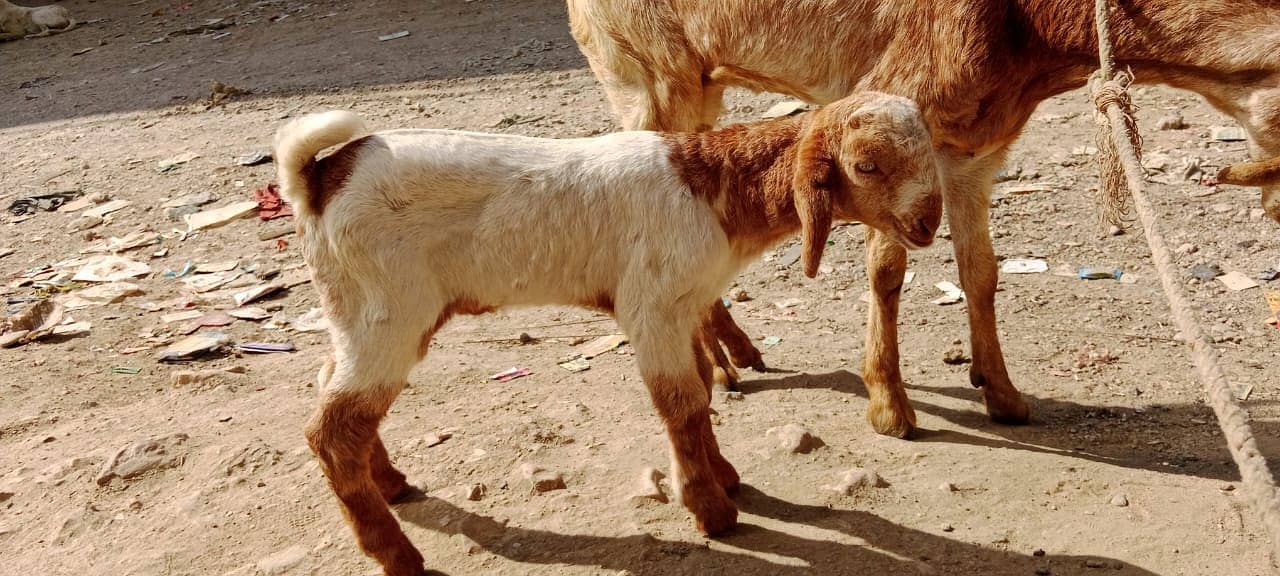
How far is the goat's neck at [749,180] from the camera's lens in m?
3.96

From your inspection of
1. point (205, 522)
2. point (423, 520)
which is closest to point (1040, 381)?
point (423, 520)

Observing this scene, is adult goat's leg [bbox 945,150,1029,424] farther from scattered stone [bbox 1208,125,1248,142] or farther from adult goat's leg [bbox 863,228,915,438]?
scattered stone [bbox 1208,125,1248,142]

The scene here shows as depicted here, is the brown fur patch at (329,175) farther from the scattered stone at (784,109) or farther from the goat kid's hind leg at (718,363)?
the scattered stone at (784,109)

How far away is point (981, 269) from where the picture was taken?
16.9 ft

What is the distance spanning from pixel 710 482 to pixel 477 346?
236cm

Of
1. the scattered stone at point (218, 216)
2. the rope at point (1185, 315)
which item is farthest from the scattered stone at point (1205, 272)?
the scattered stone at point (218, 216)

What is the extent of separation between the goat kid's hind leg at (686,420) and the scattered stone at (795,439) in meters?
→ 0.64

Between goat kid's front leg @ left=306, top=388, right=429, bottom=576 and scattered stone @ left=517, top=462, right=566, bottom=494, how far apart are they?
2.25 feet

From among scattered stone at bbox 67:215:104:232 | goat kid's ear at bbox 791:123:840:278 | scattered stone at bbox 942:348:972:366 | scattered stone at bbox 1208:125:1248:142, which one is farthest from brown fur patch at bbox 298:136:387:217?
scattered stone at bbox 1208:125:1248:142

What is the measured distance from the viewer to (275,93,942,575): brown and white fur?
149 inches

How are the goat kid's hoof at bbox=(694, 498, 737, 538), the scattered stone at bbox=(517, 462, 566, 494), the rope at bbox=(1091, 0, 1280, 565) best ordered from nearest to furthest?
the rope at bbox=(1091, 0, 1280, 565)
the goat kid's hoof at bbox=(694, 498, 737, 538)
the scattered stone at bbox=(517, 462, 566, 494)

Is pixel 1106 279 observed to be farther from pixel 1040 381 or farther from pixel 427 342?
pixel 427 342

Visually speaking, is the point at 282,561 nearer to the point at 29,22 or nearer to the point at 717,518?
the point at 717,518

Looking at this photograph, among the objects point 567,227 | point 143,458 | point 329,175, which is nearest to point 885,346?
point 567,227
